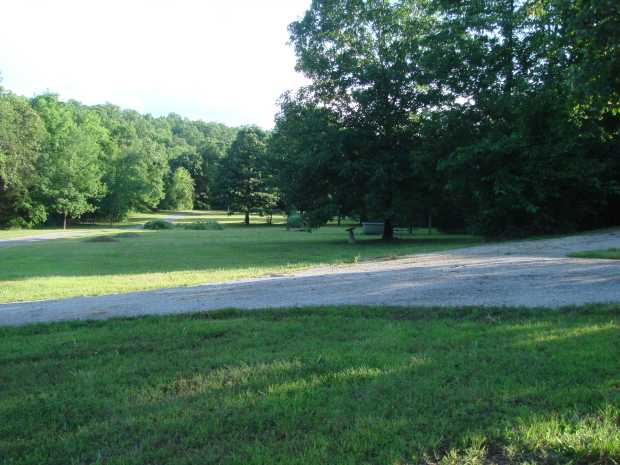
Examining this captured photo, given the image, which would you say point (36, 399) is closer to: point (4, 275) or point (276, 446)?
point (276, 446)

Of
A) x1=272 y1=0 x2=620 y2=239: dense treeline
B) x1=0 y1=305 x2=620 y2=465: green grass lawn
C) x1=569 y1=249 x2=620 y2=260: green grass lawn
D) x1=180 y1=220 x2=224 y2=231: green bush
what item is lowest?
x1=0 y1=305 x2=620 y2=465: green grass lawn

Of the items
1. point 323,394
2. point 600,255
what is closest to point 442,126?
point 600,255

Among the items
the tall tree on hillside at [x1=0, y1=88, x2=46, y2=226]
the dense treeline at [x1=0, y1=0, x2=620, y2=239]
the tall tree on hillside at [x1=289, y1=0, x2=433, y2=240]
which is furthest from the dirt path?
the tall tree on hillside at [x1=0, y1=88, x2=46, y2=226]

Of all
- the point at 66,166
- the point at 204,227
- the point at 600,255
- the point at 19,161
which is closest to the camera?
the point at 600,255

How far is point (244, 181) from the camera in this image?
6412 centimetres

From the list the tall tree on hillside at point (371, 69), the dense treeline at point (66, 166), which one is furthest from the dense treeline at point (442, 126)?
the dense treeline at point (66, 166)

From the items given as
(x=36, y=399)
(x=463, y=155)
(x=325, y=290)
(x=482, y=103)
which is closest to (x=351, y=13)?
(x=482, y=103)

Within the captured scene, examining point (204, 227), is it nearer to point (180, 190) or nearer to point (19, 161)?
point (19, 161)

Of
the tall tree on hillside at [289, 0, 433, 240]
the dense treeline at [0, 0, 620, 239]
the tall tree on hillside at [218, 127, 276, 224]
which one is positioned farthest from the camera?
the tall tree on hillside at [218, 127, 276, 224]

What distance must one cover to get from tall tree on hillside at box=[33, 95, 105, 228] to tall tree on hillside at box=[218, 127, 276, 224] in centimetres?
1520

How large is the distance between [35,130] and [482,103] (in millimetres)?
48448

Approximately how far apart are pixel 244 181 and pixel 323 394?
6106 cm

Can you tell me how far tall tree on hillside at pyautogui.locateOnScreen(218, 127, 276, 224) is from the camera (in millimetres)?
63969

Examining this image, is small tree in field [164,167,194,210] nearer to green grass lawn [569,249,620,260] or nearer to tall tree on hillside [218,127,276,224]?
tall tree on hillside [218,127,276,224]
